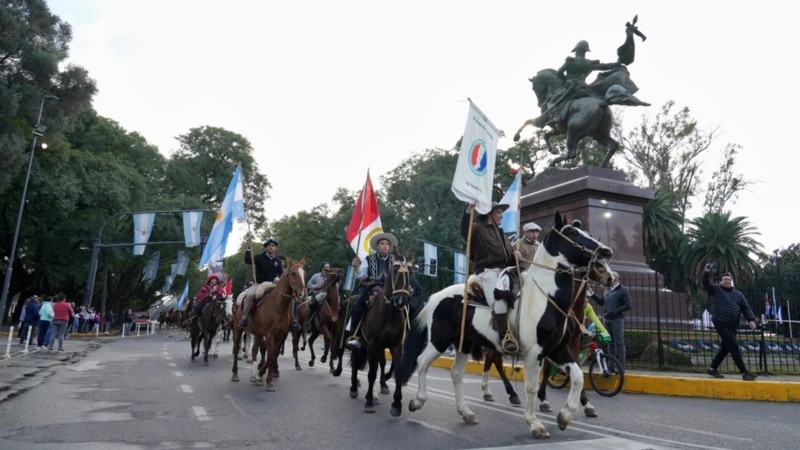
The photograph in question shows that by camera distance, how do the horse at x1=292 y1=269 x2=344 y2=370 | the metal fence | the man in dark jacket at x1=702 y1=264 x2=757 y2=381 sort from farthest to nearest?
the horse at x1=292 y1=269 x2=344 y2=370
the metal fence
the man in dark jacket at x1=702 y1=264 x2=757 y2=381

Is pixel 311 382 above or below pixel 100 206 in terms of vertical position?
below

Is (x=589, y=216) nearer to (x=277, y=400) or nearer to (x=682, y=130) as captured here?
(x=277, y=400)

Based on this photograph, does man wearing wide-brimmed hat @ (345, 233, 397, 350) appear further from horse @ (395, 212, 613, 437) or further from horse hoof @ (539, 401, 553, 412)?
horse hoof @ (539, 401, 553, 412)

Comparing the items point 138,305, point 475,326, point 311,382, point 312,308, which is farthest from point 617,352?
point 138,305

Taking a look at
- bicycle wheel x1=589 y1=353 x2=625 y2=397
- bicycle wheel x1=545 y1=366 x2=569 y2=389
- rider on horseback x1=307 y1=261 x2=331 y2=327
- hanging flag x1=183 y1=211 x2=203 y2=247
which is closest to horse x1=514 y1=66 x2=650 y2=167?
rider on horseback x1=307 y1=261 x2=331 y2=327

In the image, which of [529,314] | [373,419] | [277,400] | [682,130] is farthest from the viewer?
[682,130]

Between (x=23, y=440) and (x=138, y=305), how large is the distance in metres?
73.7

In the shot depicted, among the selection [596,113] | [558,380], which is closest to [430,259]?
[596,113]

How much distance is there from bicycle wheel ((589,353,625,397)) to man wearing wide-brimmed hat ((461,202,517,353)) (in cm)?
367

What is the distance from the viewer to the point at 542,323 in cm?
694

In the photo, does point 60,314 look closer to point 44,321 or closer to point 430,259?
point 44,321

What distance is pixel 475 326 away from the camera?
785 cm

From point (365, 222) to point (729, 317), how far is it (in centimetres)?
731

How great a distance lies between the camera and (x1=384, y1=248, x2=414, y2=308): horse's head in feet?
28.1
